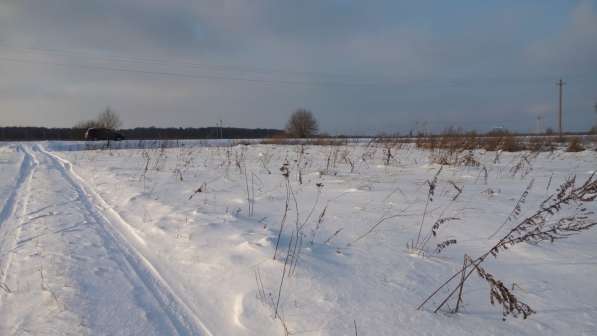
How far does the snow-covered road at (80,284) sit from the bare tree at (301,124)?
5013 cm

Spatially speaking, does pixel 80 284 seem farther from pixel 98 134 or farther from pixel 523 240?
pixel 98 134

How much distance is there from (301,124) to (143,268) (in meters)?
52.8

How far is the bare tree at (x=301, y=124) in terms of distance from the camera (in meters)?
53.7

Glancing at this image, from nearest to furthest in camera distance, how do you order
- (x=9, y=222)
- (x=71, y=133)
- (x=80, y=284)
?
1. (x=80, y=284)
2. (x=9, y=222)
3. (x=71, y=133)

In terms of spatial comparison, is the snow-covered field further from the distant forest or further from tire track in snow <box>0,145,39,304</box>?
the distant forest

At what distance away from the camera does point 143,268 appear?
2.35 metres

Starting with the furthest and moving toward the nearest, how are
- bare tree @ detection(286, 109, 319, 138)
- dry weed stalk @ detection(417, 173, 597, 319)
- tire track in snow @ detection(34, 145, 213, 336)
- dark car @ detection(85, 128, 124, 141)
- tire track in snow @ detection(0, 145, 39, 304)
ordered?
bare tree @ detection(286, 109, 319, 138), dark car @ detection(85, 128, 124, 141), tire track in snow @ detection(0, 145, 39, 304), tire track in snow @ detection(34, 145, 213, 336), dry weed stalk @ detection(417, 173, 597, 319)

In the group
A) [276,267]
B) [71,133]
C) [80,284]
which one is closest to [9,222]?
[80,284]

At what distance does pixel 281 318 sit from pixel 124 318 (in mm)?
844

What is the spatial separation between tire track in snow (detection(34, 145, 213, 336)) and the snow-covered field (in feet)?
0.04

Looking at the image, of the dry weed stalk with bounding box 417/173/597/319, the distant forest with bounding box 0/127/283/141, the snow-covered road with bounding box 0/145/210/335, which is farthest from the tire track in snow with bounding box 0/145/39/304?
the distant forest with bounding box 0/127/283/141

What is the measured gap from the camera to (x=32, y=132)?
7975 cm

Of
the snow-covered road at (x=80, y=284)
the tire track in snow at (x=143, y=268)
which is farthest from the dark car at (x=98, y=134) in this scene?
the snow-covered road at (x=80, y=284)

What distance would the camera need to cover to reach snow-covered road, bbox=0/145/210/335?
5.39ft
